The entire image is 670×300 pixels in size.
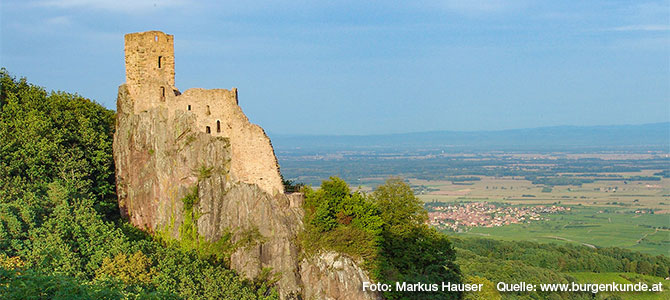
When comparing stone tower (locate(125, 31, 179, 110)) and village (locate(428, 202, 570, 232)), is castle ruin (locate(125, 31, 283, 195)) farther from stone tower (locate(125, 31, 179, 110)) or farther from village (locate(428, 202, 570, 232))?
village (locate(428, 202, 570, 232))

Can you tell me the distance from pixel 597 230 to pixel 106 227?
93795 millimetres

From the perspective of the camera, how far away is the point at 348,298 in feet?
112

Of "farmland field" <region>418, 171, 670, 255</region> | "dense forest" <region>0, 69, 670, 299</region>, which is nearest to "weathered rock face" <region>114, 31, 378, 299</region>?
"dense forest" <region>0, 69, 670, 299</region>

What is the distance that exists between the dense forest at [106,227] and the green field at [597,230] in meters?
62.1

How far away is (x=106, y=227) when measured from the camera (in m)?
33.1

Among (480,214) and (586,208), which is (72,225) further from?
(586,208)

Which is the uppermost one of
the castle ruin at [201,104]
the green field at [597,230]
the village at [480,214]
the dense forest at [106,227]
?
the castle ruin at [201,104]

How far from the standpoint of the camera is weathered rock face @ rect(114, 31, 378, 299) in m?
34.3

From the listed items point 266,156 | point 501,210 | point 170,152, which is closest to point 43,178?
point 170,152

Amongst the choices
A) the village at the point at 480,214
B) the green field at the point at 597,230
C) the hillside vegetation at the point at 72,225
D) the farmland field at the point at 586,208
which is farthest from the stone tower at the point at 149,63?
the village at the point at 480,214

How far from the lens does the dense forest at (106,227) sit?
96.7ft

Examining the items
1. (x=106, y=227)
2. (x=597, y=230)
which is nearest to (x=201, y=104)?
(x=106, y=227)

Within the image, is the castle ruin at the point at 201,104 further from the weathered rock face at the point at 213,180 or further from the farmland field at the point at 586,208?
the farmland field at the point at 586,208

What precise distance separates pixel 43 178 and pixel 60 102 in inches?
216
